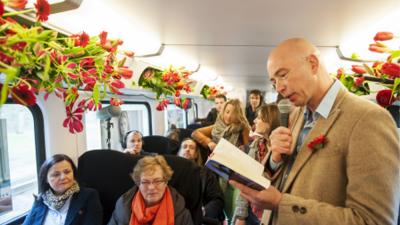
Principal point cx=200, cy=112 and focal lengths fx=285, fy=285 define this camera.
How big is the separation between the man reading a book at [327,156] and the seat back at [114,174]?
1.38m

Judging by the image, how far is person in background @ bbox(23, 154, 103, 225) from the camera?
2.45 m

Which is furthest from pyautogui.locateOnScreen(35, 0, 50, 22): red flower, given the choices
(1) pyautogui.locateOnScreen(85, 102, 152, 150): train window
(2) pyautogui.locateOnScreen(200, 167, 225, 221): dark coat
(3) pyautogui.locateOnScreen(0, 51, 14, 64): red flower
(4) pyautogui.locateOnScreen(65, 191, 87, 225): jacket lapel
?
(1) pyautogui.locateOnScreen(85, 102, 152, 150): train window

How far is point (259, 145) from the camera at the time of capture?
240 cm

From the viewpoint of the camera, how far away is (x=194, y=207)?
248 cm

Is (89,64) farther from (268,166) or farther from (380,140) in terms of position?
(380,140)

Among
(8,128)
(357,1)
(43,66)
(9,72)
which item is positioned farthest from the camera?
(8,128)

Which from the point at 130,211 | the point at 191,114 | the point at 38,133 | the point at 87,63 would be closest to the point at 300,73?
the point at 87,63

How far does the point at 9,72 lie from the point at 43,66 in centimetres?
39

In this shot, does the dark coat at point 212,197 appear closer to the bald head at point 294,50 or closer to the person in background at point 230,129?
the person in background at point 230,129

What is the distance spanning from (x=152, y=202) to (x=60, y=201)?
810 millimetres

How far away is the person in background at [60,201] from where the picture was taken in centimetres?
245

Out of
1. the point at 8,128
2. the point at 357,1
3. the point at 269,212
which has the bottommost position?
the point at 269,212

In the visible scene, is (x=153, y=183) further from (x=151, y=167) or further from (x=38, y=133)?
(x=38, y=133)

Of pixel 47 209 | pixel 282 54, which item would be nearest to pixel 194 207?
pixel 47 209
